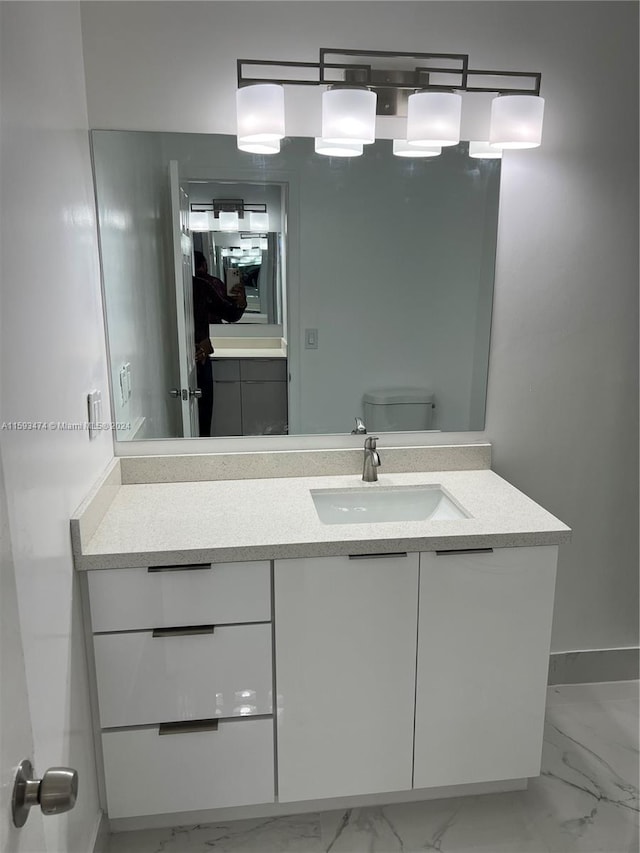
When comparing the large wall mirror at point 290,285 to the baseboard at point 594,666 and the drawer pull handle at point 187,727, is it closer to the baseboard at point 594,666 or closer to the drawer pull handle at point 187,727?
the drawer pull handle at point 187,727

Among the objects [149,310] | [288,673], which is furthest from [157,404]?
[288,673]

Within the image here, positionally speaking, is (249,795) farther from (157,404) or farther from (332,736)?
(157,404)

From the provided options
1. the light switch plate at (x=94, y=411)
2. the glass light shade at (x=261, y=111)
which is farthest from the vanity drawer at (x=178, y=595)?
the glass light shade at (x=261, y=111)

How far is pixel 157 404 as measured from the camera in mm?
1979

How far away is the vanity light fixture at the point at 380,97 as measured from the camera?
5.69ft

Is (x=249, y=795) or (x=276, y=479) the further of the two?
(x=276, y=479)

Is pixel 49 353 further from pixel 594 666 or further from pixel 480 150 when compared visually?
pixel 594 666

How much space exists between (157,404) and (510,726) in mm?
1396

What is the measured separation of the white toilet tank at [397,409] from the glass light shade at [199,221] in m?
0.71

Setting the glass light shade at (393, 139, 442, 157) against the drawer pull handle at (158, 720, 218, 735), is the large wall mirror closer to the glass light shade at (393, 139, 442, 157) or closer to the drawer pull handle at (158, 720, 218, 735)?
the glass light shade at (393, 139, 442, 157)

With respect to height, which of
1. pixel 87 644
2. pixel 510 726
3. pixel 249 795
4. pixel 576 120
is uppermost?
pixel 576 120

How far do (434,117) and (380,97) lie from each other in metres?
0.18

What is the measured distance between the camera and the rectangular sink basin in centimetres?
194

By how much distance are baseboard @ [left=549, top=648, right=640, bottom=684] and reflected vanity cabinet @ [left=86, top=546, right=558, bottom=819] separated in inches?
25.5
